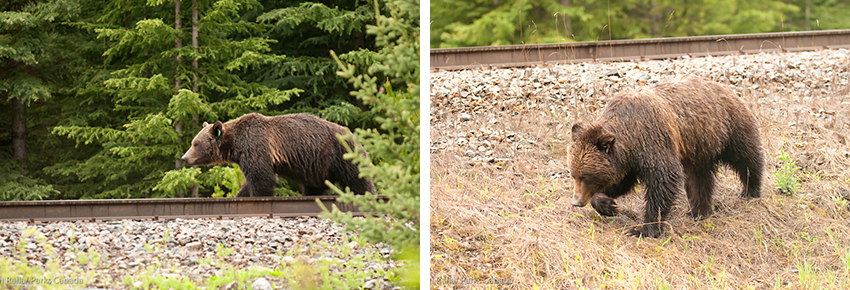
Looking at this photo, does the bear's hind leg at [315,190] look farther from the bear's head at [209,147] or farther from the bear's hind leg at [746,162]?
the bear's hind leg at [746,162]

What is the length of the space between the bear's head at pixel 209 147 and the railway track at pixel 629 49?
2719 mm

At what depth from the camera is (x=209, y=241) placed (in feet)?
14.2

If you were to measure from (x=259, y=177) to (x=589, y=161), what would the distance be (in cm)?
340

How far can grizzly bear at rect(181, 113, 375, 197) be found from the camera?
5996 mm

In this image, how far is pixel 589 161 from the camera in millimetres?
3578

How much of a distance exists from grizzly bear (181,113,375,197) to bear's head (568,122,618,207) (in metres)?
3.01

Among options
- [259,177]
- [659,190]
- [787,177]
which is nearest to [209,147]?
[259,177]

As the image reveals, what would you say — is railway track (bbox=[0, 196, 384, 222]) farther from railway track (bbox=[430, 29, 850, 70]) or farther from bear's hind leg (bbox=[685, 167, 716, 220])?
bear's hind leg (bbox=[685, 167, 716, 220])

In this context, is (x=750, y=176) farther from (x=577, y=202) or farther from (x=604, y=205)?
(x=577, y=202)

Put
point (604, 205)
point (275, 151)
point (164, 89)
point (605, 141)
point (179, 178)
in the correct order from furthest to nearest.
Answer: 1. point (164, 89)
2. point (179, 178)
3. point (275, 151)
4. point (604, 205)
5. point (605, 141)

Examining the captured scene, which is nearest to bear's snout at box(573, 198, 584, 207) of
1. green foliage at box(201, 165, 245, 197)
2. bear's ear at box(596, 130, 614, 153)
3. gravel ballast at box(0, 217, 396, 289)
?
bear's ear at box(596, 130, 614, 153)

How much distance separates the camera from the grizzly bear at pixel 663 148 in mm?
3586

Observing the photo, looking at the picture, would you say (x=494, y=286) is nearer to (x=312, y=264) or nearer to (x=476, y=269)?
(x=476, y=269)

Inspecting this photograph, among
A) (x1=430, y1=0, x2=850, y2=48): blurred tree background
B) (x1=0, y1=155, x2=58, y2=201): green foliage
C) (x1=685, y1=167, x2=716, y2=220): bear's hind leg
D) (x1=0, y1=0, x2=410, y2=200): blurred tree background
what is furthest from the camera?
(x1=0, y1=155, x2=58, y2=201): green foliage
